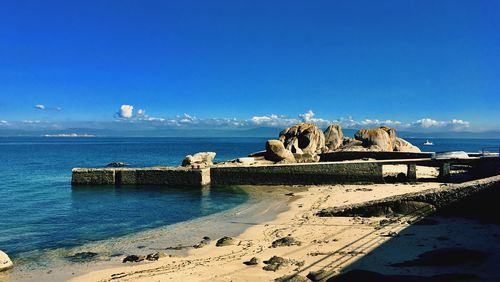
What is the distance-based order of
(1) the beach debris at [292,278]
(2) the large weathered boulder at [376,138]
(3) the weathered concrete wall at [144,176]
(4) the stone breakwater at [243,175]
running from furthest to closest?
(2) the large weathered boulder at [376,138], (3) the weathered concrete wall at [144,176], (4) the stone breakwater at [243,175], (1) the beach debris at [292,278]

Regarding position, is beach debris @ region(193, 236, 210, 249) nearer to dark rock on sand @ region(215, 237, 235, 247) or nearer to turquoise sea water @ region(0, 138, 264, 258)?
dark rock on sand @ region(215, 237, 235, 247)

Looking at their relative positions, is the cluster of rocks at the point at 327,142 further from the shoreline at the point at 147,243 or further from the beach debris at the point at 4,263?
the beach debris at the point at 4,263

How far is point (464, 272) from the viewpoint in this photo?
28.4 ft

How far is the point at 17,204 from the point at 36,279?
1412 cm

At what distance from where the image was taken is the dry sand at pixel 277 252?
31.9 feet

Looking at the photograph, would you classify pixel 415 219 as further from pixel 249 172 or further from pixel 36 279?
pixel 249 172

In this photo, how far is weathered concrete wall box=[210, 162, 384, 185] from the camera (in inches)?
1024

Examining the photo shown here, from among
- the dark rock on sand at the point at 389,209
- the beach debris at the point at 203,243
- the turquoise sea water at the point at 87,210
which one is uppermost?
the dark rock on sand at the point at 389,209

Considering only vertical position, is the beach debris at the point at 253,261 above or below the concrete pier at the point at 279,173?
below

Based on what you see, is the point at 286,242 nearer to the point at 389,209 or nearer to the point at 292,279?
the point at 292,279

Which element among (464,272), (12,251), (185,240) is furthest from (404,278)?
(12,251)

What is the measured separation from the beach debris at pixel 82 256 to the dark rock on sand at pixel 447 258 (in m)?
8.19

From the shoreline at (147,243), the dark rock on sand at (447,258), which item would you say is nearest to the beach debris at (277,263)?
the dark rock on sand at (447,258)

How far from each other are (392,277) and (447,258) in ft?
7.26
